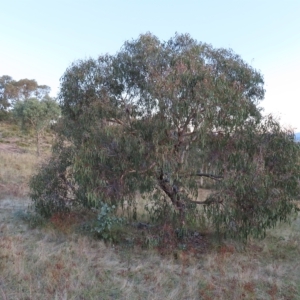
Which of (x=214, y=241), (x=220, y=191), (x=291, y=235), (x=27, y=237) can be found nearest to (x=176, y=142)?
(x=220, y=191)

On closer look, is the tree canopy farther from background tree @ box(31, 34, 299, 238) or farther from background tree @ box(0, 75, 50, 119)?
background tree @ box(31, 34, 299, 238)

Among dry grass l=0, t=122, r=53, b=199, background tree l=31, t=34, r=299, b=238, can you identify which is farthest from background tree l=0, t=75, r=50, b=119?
background tree l=31, t=34, r=299, b=238

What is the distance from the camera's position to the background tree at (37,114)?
22.1 metres

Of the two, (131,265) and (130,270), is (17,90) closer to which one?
(131,265)

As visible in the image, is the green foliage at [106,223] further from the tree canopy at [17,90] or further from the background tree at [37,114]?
the tree canopy at [17,90]

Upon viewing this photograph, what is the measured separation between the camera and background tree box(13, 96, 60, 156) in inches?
870

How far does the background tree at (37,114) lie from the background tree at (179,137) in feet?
55.2

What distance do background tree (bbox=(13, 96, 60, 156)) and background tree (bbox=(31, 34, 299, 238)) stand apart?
55.2 feet

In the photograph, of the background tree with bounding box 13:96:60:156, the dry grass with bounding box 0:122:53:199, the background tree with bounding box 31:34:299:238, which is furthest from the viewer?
the background tree with bounding box 13:96:60:156

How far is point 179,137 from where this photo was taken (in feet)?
18.8

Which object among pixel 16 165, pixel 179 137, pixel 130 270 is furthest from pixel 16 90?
pixel 130 270

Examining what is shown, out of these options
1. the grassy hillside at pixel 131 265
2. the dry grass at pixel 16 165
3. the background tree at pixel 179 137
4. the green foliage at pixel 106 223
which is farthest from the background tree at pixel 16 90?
the green foliage at pixel 106 223

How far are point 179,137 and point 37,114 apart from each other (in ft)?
61.9

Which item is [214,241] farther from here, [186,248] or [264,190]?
[264,190]
